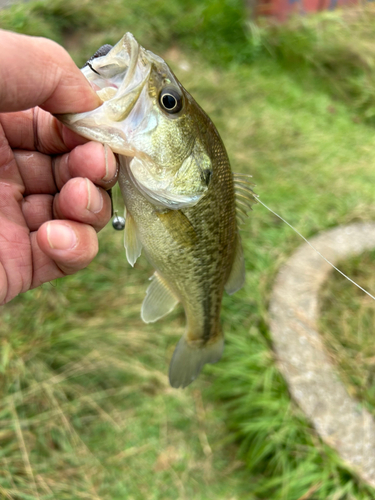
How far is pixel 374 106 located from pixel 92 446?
6.67m

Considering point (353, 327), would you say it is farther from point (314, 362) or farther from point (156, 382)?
point (156, 382)

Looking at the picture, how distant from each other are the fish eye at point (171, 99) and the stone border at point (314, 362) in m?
2.11

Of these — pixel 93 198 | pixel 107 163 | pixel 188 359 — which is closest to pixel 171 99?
pixel 107 163

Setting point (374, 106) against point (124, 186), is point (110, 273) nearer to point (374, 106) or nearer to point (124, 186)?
point (124, 186)

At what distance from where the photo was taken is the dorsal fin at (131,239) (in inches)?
52.3

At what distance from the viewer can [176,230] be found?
4.35 ft

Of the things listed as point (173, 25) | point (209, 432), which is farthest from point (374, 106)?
point (209, 432)

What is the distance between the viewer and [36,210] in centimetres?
145

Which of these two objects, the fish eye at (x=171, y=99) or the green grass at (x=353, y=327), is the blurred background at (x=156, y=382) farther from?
the fish eye at (x=171, y=99)

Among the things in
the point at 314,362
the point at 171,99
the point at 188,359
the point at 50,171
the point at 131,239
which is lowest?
the point at 314,362

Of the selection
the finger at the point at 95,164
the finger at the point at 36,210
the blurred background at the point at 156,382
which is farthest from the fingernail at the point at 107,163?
the blurred background at the point at 156,382

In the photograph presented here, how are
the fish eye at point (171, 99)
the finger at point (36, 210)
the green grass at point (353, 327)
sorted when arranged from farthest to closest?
the green grass at point (353, 327)
the finger at point (36, 210)
the fish eye at point (171, 99)

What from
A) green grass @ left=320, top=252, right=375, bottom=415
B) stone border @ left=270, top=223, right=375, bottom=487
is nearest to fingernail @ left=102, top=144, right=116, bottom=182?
stone border @ left=270, top=223, right=375, bottom=487

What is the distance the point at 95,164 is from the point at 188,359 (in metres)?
1.05
